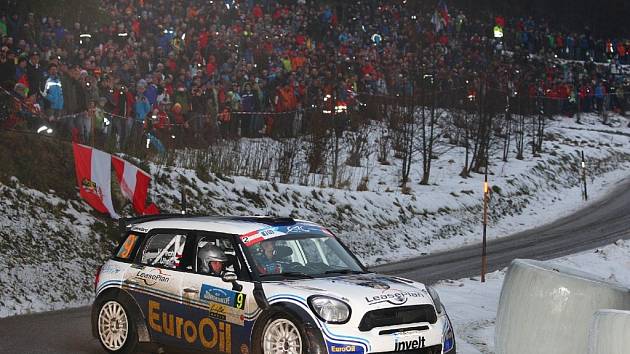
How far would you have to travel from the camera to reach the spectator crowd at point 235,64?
22422mm

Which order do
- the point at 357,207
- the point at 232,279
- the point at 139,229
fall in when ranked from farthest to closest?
1. the point at 357,207
2. the point at 139,229
3. the point at 232,279

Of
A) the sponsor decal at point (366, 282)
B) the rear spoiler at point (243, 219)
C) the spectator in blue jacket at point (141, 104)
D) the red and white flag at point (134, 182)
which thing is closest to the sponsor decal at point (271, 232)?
the rear spoiler at point (243, 219)

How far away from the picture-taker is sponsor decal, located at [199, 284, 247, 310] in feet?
31.6

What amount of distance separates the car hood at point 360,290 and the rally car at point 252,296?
0.01m

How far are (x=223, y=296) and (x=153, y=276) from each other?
1.08 meters

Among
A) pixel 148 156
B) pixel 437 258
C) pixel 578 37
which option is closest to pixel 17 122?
pixel 148 156

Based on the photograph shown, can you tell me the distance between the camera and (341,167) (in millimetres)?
30344

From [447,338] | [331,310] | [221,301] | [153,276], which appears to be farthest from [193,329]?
[447,338]

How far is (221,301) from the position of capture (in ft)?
32.2

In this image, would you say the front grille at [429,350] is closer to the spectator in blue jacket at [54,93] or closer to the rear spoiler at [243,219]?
the rear spoiler at [243,219]

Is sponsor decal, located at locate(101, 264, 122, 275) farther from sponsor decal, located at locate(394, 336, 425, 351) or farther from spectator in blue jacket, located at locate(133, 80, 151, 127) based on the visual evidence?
spectator in blue jacket, located at locate(133, 80, 151, 127)

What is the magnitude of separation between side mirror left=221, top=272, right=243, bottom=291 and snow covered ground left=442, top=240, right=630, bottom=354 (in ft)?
10.1

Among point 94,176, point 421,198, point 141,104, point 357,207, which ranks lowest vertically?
point 421,198

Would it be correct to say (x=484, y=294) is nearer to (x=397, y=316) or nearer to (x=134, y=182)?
(x=134, y=182)
